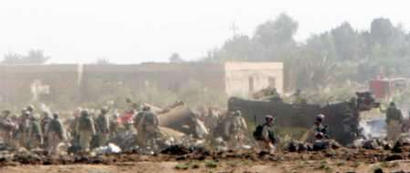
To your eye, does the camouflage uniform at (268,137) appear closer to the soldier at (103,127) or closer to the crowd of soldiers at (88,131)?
the crowd of soldiers at (88,131)

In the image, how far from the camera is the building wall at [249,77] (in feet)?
152

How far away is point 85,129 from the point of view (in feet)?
69.3

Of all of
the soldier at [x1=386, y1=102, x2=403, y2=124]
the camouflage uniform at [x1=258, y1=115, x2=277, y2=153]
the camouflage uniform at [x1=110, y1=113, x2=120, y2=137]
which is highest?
the camouflage uniform at [x1=258, y1=115, x2=277, y2=153]

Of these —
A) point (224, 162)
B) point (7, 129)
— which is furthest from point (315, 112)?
point (224, 162)

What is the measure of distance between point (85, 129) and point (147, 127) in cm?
165

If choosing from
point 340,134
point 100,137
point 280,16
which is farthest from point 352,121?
point 280,16

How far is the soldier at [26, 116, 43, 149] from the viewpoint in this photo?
21000 mm

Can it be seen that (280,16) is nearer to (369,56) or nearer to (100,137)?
(369,56)

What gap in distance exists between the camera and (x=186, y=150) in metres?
15.5

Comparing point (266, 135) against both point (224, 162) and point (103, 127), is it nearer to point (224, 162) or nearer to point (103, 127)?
point (224, 162)

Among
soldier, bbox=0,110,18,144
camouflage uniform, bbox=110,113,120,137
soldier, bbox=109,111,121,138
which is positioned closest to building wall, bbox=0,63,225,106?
soldier, bbox=109,111,121,138

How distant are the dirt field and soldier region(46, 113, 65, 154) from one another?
571 cm

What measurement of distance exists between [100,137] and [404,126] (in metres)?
8.51

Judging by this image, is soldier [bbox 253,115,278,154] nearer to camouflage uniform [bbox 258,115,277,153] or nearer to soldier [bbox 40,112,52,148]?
camouflage uniform [bbox 258,115,277,153]
